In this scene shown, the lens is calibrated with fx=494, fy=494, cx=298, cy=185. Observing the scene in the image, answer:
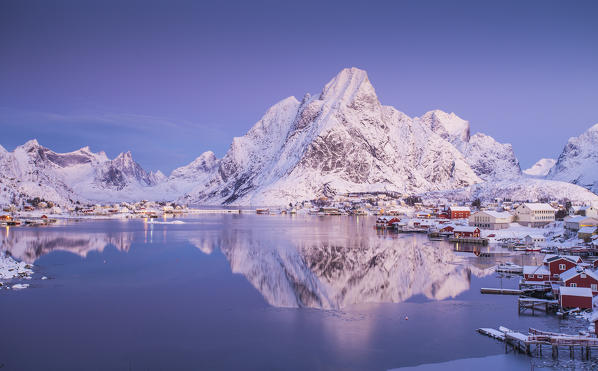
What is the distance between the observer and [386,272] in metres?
33.7

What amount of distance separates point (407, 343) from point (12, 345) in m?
14.4

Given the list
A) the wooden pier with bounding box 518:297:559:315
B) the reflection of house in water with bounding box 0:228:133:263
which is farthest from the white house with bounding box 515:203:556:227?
the reflection of house in water with bounding box 0:228:133:263

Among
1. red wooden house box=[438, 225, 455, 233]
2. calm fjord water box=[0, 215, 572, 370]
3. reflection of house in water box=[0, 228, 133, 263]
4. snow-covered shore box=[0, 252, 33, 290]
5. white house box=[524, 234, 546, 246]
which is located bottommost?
calm fjord water box=[0, 215, 572, 370]

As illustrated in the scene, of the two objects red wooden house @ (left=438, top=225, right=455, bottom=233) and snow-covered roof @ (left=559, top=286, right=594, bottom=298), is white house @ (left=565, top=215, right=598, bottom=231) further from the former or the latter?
snow-covered roof @ (left=559, top=286, right=594, bottom=298)

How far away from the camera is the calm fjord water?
17.0 meters

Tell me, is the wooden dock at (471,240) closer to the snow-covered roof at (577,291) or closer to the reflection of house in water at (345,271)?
the reflection of house in water at (345,271)

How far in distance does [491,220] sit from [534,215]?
8027mm

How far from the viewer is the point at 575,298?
23.0m

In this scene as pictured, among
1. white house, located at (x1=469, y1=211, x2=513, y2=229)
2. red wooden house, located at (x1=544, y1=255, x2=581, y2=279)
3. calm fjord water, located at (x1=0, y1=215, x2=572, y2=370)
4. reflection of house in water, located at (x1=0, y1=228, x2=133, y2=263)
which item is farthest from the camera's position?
white house, located at (x1=469, y1=211, x2=513, y2=229)

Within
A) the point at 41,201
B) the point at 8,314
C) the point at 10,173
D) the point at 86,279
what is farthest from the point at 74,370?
the point at 10,173

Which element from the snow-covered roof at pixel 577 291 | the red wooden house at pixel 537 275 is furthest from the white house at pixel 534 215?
the snow-covered roof at pixel 577 291

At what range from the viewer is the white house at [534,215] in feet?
224

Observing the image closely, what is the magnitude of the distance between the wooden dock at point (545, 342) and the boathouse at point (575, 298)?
5.37m

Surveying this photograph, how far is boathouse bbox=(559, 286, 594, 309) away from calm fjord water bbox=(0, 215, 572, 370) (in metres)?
2.28
